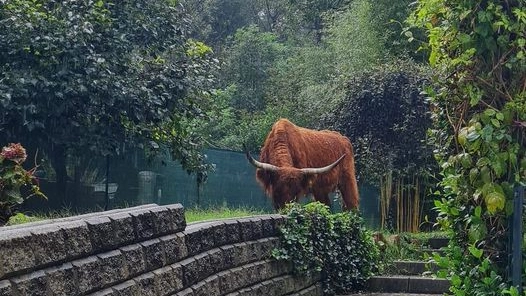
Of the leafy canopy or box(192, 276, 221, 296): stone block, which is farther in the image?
the leafy canopy

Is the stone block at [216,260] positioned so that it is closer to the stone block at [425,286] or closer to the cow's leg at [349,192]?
the stone block at [425,286]

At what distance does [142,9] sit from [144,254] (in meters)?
6.99

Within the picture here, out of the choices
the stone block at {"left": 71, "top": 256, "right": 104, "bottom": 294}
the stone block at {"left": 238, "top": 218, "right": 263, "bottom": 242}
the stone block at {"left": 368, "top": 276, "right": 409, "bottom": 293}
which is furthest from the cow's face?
the stone block at {"left": 71, "top": 256, "right": 104, "bottom": 294}

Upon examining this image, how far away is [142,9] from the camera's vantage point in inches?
458

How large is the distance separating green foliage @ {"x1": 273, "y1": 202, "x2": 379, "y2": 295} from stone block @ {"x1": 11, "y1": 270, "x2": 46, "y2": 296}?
4.13 meters

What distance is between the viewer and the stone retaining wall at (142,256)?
3.91 meters

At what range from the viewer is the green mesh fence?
11.1 m

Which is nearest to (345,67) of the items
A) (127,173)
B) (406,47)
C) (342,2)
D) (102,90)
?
(406,47)

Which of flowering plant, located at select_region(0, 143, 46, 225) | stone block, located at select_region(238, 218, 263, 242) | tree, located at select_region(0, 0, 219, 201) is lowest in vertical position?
stone block, located at select_region(238, 218, 263, 242)

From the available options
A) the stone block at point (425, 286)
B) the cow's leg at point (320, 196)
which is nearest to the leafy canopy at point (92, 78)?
the cow's leg at point (320, 196)

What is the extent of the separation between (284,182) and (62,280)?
768 centimetres

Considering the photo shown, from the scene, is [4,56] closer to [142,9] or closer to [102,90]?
[102,90]

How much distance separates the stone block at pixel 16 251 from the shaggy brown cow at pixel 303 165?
7.68 m

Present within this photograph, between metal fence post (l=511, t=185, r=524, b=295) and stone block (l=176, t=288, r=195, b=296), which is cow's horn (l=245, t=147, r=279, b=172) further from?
metal fence post (l=511, t=185, r=524, b=295)
